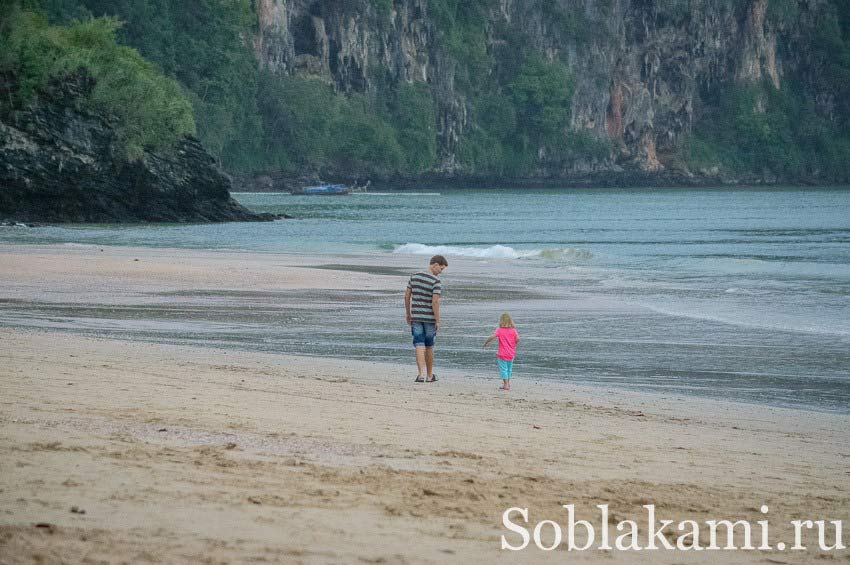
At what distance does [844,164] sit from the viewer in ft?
611

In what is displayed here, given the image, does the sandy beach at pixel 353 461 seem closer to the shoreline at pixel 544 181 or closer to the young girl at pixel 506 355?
the young girl at pixel 506 355

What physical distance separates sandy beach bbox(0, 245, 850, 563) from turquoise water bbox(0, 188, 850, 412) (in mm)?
1631

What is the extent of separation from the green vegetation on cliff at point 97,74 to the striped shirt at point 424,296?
1726 inches

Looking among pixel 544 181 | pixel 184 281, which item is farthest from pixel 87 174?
pixel 544 181

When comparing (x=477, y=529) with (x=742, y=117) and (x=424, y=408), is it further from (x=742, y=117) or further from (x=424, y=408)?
(x=742, y=117)

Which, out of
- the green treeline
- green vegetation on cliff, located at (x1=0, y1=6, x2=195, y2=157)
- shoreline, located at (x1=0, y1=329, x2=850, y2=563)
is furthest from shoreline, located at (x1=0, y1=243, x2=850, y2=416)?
the green treeline

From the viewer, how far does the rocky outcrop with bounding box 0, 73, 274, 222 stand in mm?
51062

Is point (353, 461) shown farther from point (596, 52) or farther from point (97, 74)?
point (596, 52)

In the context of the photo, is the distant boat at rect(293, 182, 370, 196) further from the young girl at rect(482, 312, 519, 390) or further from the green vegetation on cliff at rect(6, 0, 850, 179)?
the young girl at rect(482, 312, 519, 390)

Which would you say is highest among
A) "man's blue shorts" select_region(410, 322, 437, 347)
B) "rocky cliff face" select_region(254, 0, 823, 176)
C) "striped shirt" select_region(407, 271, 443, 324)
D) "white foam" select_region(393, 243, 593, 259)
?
"rocky cliff face" select_region(254, 0, 823, 176)

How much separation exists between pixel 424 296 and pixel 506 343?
947mm

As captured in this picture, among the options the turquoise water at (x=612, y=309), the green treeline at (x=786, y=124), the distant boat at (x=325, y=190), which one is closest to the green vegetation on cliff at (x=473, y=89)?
the green treeline at (x=786, y=124)

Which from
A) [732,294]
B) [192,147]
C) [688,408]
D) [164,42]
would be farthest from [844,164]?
[688,408]

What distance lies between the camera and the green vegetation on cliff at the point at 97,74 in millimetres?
52875
